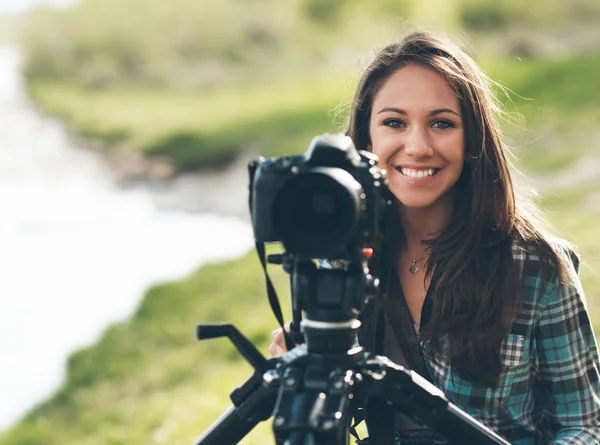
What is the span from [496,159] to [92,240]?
7589mm

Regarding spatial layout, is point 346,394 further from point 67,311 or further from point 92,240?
point 92,240

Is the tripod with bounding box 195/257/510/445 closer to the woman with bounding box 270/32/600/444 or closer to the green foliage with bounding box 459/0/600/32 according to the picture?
the woman with bounding box 270/32/600/444

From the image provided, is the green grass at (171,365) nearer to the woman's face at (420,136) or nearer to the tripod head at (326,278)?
the woman's face at (420,136)

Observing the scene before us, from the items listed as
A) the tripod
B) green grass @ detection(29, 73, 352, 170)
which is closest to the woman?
the tripod

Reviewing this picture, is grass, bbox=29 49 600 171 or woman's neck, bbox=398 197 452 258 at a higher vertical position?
grass, bbox=29 49 600 171

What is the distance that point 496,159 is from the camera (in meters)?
1.73

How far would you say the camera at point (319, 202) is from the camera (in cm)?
115

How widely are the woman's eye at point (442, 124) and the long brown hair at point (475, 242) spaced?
0.13 feet

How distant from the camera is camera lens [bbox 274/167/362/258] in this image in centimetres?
113

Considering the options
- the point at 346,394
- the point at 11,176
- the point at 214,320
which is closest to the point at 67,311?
the point at 214,320

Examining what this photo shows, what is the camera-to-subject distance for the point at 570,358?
1.64 meters

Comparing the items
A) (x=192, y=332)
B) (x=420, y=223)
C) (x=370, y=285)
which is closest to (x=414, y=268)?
(x=420, y=223)

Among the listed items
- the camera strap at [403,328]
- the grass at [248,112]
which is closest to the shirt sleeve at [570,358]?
the camera strap at [403,328]

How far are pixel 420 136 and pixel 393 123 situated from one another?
0.31ft
